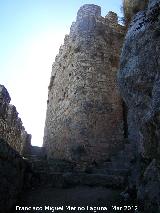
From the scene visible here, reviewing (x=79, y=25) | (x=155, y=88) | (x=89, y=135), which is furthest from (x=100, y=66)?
(x=155, y=88)

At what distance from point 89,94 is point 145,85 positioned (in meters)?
5.42

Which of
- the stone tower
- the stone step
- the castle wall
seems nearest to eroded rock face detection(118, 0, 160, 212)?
the stone step

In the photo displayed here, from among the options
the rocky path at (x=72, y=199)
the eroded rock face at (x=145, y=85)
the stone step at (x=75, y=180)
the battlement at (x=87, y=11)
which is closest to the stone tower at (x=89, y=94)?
the battlement at (x=87, y=11)

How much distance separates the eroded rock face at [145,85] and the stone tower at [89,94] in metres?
4.14

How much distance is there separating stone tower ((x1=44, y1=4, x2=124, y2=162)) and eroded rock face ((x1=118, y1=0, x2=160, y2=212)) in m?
4.14

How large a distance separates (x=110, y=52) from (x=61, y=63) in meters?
2.46

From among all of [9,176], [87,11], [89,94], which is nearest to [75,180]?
[9,176]

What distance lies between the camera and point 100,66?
32.8 ft

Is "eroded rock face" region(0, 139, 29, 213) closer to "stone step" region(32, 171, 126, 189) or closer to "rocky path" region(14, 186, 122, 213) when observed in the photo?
"rocky path" region(14, 186, 122, 213)

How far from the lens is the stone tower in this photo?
8.84m

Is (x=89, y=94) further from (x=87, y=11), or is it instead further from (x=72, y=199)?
(x=72, y=199)

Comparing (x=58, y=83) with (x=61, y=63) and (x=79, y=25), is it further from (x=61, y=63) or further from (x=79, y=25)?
(x=79, y=25)

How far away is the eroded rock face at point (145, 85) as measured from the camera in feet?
11.6

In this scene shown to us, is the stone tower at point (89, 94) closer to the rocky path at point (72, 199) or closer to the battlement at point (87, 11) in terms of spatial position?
the battlement at point (87, 11)
